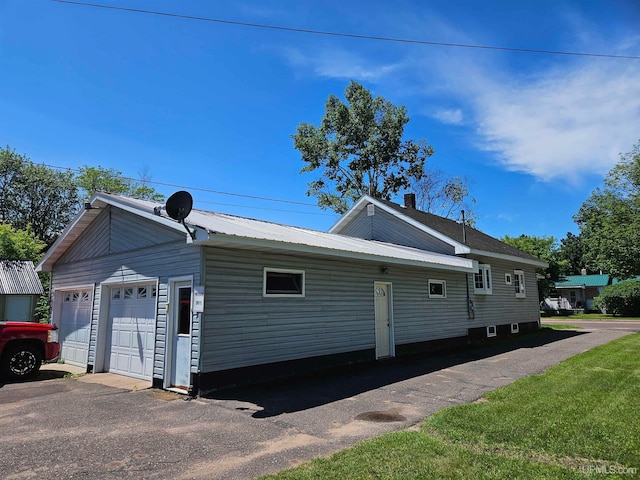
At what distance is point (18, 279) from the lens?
1983 cm

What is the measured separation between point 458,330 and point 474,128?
7.91m

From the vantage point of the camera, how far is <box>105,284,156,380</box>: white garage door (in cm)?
862

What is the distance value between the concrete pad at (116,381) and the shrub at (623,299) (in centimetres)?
3574

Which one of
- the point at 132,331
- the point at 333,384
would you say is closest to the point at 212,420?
the point at 333,384

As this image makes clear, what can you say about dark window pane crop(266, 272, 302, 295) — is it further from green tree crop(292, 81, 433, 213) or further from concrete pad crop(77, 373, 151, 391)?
green tree crop(292, 81, 433, 213)

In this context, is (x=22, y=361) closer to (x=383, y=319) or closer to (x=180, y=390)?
(x=180, y=390)

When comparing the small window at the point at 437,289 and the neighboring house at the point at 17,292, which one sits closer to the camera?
the small window at the point at 437,289

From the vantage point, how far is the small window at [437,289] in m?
12.8

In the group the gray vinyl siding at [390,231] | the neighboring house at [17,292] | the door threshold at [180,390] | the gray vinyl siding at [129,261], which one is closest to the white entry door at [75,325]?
the gray vinyl siding at [129,261]

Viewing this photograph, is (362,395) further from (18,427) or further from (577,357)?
(577,357)

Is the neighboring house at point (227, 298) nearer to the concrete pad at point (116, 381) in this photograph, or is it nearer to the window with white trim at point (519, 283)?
the concrete pad at point (116, 381)

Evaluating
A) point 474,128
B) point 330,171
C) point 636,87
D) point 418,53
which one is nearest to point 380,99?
point 330,171

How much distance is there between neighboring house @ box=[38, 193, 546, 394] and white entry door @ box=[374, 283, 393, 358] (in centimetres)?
3

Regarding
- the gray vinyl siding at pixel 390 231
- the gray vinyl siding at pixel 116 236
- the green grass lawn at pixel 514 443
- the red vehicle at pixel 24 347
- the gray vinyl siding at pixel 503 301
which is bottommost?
the green grass lawn at pixel 514 443
